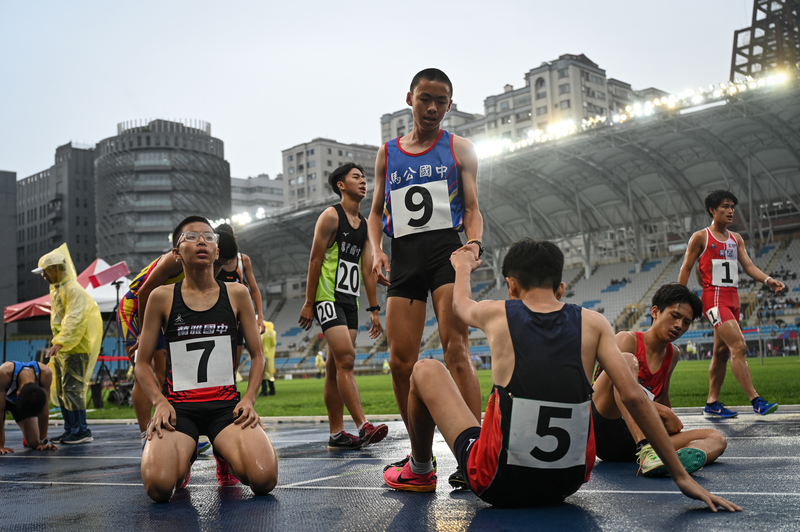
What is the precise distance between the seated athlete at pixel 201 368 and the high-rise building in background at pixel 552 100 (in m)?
77.4

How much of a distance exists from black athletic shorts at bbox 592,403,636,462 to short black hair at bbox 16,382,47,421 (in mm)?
5606

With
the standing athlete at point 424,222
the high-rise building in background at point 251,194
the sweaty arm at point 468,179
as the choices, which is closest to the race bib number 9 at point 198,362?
the standing athlete at point 424,222

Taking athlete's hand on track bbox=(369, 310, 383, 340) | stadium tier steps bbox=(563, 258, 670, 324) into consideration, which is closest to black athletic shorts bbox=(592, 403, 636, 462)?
athlete's hand on track bbox=(369, 310, 383, 340)

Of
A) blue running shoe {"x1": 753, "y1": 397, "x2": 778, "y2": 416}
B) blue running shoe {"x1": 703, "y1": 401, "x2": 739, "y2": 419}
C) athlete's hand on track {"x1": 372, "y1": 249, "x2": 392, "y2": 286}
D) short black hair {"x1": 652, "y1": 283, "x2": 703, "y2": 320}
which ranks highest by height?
athlete's hand on track {"x1": 372, "y1": 249, "x2": 392, "y2": 286}

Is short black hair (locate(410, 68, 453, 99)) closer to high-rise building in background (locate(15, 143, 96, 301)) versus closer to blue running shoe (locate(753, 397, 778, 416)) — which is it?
blue running shoe (locate(753, 397, 778, 416))

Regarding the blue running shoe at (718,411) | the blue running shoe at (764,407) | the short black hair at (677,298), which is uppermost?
the short black hair at (677,298)

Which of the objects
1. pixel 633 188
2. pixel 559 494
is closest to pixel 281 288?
pixel 633 188

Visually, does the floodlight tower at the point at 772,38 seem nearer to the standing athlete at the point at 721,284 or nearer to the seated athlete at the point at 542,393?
the standing athlete at the point at 721,284

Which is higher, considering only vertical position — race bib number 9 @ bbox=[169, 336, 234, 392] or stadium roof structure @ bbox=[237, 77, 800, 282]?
stadium roof structure @ bbox=[237, 77, 800, 282]

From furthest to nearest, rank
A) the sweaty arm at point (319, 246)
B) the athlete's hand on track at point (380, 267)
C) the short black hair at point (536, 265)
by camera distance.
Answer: the sweaty arm at point (319, 246) → the athlete's hand on track at point (380, 267) → the short black hair at point (536, 265)

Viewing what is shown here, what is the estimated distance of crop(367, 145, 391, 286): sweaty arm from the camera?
4297 mm

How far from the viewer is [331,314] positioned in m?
5.97

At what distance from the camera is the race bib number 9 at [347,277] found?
613cm

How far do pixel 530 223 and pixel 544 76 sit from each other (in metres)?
45.7
